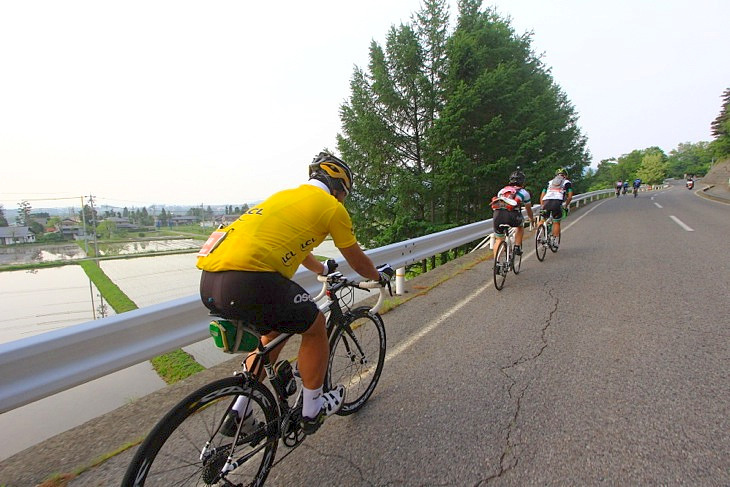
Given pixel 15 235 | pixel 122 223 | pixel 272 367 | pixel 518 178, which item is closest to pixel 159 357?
pixel 122 223

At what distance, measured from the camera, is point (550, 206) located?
848 cm

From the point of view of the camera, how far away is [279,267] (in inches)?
75.4

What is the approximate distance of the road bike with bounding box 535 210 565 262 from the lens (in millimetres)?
7711

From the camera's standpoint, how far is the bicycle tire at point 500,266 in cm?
565

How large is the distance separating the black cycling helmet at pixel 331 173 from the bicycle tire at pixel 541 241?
6560 millimetres

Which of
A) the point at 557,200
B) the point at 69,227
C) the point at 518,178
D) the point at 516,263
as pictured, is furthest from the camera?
the point at 557,200

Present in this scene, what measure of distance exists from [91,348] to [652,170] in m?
140

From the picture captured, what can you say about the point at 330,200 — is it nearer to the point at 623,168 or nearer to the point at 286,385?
the point at 286,385

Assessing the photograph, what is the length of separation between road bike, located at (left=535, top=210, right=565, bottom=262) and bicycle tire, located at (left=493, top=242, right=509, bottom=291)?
2.19m

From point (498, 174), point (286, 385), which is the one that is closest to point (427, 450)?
Result: point (286, 385)

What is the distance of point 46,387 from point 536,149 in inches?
894

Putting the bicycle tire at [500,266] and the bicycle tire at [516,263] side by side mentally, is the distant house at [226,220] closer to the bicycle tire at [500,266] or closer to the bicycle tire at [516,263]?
the bicycle tire at [500,266]

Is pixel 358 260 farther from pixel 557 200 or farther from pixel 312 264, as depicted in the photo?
pixel 557 200

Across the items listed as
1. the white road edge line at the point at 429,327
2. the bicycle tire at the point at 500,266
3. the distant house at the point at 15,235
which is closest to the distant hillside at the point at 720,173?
the bicycle tire at the point at 500,266
